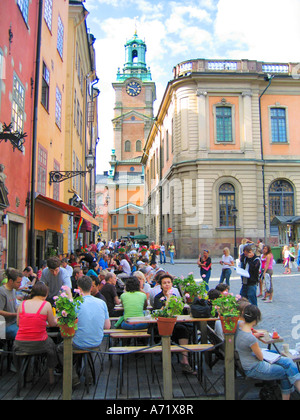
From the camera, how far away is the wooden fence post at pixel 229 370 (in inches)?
177

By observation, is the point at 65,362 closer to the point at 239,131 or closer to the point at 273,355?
the point at 273,355

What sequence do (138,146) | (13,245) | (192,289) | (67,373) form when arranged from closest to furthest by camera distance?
(67,373)
(192,289)
(13,245)
(138,146)

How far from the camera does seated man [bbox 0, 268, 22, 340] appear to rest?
18.7 feet

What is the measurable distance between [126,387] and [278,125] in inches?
1178

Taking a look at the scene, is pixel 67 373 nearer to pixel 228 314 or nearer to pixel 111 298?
pixel 228 314

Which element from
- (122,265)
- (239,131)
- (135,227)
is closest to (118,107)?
(135,227)

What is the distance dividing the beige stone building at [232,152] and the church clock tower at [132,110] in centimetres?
4606

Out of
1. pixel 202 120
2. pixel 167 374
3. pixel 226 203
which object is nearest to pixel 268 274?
pixel 167 374

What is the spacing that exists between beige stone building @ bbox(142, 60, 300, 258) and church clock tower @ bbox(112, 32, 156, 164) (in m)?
46.1

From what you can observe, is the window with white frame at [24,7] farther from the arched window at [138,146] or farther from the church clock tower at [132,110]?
the arched window at [138,146]

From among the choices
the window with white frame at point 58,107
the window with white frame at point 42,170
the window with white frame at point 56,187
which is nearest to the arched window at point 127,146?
the window with white frame at point 58,107

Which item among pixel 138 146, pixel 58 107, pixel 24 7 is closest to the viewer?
pixel 24 7

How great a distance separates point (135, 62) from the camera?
83125 millimetres
